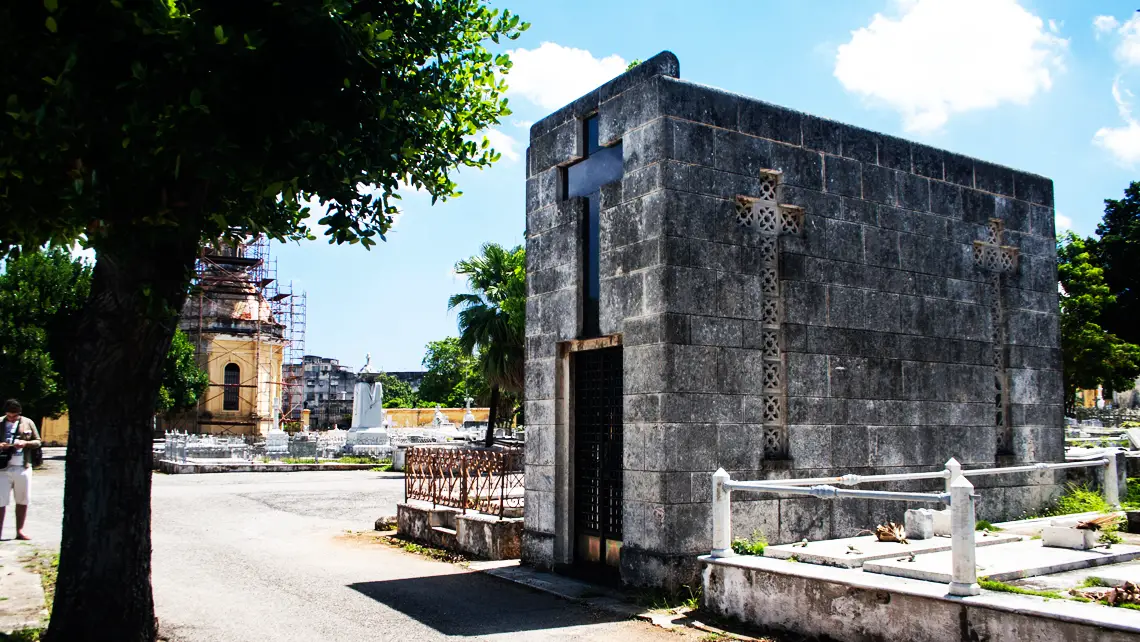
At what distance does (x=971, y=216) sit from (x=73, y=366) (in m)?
10.1

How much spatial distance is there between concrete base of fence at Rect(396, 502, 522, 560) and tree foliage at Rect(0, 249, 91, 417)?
76.4 feet

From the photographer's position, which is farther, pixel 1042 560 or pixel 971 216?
pixel 971 216

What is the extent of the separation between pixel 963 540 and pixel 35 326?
33.7 meters

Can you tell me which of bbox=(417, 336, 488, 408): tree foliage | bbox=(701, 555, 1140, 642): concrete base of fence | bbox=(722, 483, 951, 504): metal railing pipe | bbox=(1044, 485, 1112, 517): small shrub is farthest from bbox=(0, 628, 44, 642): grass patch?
bbox=(417, 336, 488, 408): tree foliage

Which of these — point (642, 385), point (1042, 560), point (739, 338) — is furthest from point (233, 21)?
point (1042, 560)

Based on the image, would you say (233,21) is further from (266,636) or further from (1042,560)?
(1042,560)

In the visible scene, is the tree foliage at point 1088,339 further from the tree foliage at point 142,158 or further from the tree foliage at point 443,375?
the tree foliage at point 443,375

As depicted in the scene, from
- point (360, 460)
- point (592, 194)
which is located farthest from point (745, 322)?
point (360, 460)

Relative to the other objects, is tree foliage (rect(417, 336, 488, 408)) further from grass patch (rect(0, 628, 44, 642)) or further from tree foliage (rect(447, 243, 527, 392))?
grass patch (rect(0, 628, 44, 642))

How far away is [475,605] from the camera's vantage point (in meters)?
8.58

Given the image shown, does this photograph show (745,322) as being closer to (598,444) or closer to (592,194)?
(598,444)

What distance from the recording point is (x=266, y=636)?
24.1ft

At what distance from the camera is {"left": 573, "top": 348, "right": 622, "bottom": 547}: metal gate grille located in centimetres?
951

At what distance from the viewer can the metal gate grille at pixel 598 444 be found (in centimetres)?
951
